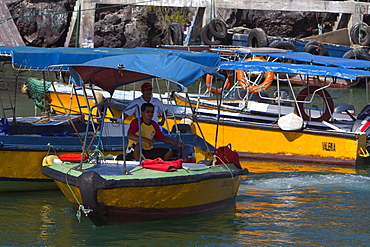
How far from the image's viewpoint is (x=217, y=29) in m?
23.3

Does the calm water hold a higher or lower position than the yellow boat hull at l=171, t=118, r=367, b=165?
lower

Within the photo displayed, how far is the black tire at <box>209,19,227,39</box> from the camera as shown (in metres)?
23.0

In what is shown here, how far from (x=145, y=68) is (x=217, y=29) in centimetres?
1580

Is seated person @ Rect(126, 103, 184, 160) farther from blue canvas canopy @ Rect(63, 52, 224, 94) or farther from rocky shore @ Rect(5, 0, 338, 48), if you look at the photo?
rocky shore @ Rect(5, 0, 338, 48)

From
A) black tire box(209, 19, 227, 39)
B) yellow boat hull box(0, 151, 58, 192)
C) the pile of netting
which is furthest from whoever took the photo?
black tire box(209, 19, 227, 39)

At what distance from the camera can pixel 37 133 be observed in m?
10.7

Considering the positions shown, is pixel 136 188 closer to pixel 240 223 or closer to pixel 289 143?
pixel 240 223

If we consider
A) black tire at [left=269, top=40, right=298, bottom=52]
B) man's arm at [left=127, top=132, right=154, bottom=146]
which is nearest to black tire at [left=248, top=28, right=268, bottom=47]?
black tire at [left=269, top=40, right=298, bottom=52]

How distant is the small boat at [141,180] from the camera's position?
728 cm

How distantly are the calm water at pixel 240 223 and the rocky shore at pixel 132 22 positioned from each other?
2226 centimetres

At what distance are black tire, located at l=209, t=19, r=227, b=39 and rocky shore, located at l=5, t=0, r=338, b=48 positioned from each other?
8115 mm

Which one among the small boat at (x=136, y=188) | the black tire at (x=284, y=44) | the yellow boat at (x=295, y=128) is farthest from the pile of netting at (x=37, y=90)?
the black tire at (x=284, y=44)

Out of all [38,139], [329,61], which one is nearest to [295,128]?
[329,61]

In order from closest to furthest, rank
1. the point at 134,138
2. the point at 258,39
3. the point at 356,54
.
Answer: the point at 134,138 < the point at 258,39 < the point at 356,54
